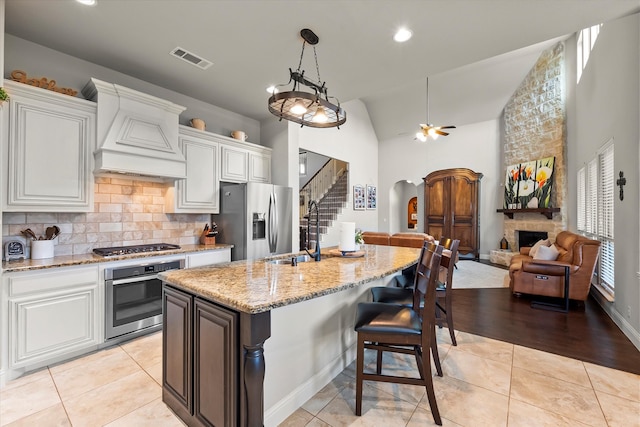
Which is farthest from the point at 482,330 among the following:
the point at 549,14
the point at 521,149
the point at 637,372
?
the point at 521,149

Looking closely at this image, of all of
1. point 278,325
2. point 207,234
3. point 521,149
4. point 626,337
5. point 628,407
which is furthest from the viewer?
point 521,149

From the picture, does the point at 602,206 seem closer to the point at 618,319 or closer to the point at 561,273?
the point at 561,273

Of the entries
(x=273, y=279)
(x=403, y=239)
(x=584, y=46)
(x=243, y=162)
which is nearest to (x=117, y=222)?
(x=243, y=162)

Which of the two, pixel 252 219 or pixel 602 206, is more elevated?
pixel 602 206

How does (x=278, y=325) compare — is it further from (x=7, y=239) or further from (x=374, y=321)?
(x=7, y=239)

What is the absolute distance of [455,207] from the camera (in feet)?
26.1

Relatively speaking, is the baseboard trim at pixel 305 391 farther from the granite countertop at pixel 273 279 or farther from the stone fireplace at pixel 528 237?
the stone fireplace at pixel 528 237

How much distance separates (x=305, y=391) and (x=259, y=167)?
135 inches

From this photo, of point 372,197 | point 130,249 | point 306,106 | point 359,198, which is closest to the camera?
point 306,106

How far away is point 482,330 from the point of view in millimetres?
3176

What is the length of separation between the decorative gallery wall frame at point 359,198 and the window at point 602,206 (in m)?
4.85

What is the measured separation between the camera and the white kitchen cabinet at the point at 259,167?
4.52 metres

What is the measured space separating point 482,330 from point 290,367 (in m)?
2.41

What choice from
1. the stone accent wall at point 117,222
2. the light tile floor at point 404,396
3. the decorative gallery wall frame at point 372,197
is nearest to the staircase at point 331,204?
the decorative gallery wall frame at point 372,197
